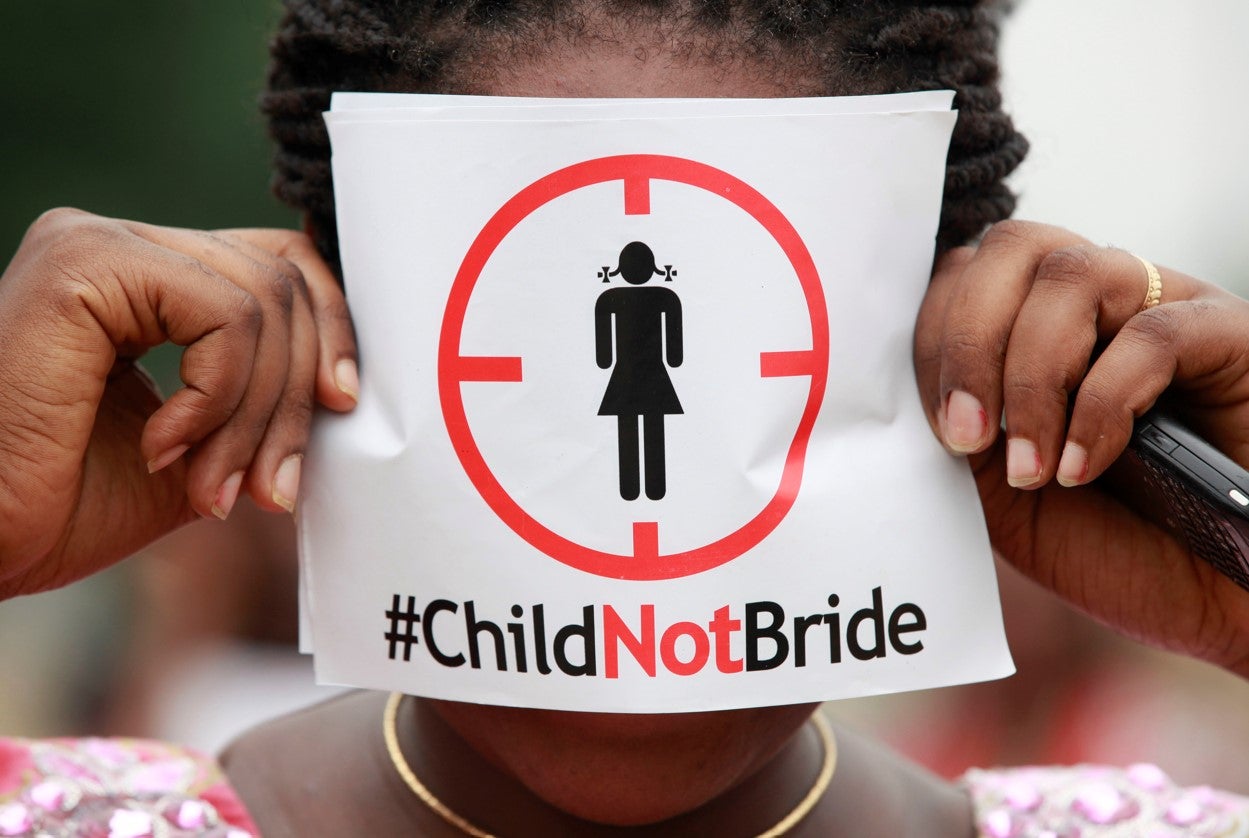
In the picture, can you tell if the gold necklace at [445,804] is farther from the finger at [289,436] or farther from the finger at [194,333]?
the finger at [194,333]

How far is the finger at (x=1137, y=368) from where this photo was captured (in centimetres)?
129

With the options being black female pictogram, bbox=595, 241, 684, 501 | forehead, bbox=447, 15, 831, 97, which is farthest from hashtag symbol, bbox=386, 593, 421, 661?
forehead, bbox=447, 15, 831, 97

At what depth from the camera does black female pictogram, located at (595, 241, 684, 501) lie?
1334mm

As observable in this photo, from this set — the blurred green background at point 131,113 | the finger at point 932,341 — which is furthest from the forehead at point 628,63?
the blurred green background at point 131,113

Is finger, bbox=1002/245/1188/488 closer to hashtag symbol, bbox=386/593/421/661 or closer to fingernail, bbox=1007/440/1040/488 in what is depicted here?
fingernail, bbox=1007/440/1040/488

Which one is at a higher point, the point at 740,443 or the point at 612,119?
the point at 612,119

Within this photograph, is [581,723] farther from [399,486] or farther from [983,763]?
[983,763]

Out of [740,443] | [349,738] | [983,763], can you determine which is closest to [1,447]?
[349,738]

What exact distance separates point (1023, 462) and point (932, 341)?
17cm

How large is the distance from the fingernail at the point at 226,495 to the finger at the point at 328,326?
128mm

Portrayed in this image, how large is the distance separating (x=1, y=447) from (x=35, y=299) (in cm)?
15

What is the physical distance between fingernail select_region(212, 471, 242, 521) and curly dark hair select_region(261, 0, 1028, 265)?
0.33m

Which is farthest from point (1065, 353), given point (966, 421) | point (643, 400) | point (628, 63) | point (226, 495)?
point (226, 495)

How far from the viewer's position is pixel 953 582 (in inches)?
57.0
